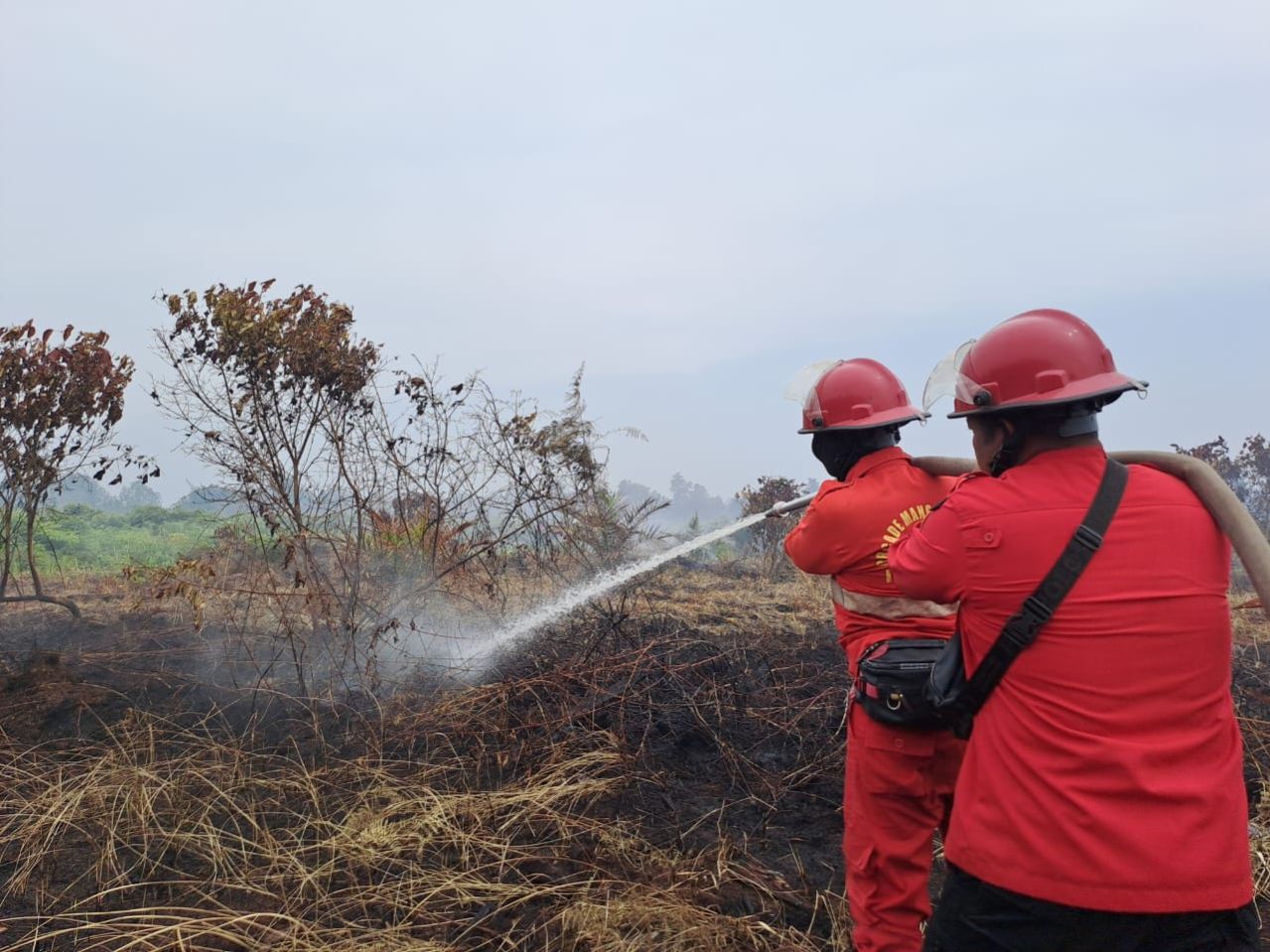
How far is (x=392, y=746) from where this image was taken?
16.8 feet

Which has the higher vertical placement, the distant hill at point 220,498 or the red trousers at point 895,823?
the distant hill at point 220,498

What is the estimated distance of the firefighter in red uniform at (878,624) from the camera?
287 cm

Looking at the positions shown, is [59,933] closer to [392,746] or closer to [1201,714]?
[392,746]

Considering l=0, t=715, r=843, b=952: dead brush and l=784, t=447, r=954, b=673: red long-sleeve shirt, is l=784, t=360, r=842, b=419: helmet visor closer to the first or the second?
l=784, t=447, r=954, b=673: red long-sleeve shirt

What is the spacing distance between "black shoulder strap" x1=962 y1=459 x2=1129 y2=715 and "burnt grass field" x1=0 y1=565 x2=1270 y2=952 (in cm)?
184

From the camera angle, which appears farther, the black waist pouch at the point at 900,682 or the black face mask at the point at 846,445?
the black face mask at the point at 846,445

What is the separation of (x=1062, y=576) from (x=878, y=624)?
3.66 ft

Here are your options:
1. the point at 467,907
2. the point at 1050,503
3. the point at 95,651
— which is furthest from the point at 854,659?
the point at 95,651

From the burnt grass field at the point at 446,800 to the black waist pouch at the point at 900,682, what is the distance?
1100mm

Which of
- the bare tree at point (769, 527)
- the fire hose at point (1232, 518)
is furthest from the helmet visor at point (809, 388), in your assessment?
the bare tree at point (769, 527)

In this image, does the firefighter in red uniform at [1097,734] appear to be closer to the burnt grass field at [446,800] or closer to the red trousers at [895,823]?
the red trousers at [895,823]

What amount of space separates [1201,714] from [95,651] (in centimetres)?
694

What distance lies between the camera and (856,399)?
332 centimetres

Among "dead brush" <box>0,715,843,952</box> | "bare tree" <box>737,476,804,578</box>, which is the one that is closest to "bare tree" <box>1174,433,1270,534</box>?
"bare tree" <box>737,476,804,578</box>
